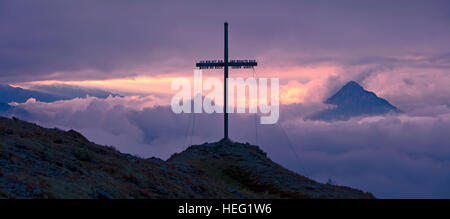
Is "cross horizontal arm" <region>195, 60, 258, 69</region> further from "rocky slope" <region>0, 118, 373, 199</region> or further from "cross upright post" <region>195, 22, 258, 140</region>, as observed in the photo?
"rocky slope" <region>0, 118, 373, 199</region>

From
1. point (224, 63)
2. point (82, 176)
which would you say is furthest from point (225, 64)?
point (82, 176)

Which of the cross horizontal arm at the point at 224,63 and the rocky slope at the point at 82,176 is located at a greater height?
the cross horizontal arm at the point at 224,63

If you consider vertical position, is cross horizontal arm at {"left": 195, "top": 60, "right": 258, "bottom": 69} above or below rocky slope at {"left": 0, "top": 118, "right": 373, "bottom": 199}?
above

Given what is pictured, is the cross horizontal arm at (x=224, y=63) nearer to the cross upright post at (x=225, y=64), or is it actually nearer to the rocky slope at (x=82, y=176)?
the cross upright post at (x=225, y=64)

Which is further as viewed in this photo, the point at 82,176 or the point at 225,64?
the point at 225,64

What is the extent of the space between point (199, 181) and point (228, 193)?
75.5 inches

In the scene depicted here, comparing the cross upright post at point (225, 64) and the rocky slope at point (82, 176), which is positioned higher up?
the cross upright post at point (225, 64)

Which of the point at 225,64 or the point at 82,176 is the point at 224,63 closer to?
the point at 225,64

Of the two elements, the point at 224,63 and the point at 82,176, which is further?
the point at 224,63

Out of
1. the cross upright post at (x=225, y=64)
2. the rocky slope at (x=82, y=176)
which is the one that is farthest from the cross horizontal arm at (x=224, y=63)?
the rocky slope at (x=82, y=176)

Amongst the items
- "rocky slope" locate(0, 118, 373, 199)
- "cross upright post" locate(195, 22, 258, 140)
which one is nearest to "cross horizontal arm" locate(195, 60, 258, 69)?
"cross upright post" locate(195, 22, 258, 140)

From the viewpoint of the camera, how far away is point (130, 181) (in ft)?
57.6

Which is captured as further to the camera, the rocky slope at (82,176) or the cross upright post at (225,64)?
the cross upright post at (225,64)
